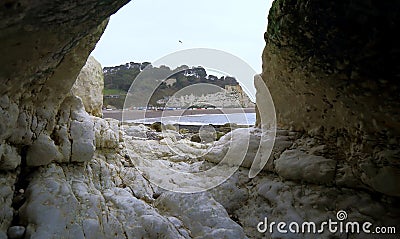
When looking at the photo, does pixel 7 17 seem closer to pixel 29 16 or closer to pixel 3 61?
pixel 29 16

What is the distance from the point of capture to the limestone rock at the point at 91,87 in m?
3.99

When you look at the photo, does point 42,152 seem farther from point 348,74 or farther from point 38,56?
point 348,74

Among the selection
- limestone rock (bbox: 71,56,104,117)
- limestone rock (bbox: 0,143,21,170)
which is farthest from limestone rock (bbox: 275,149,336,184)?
limestone rock (bbox: 71,56,104,117)

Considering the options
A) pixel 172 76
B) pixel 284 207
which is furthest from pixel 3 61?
pixel 172 76

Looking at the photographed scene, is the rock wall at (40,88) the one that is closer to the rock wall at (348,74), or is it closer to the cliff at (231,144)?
A: the cliff at (231,144)

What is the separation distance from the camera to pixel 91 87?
4.18 m

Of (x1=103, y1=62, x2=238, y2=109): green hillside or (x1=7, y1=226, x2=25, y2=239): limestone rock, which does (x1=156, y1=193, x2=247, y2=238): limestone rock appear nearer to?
(x1=7, y1=226, x2=25, y2=239): limestone rock

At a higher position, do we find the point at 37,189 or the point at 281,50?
the point at 281,50

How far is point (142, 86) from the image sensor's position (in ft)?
14.6

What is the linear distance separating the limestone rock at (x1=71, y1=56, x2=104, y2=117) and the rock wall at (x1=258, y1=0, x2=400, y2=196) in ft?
7.78

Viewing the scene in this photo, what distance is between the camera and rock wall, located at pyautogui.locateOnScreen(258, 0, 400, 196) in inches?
78.5

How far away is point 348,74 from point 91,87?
10.5ft

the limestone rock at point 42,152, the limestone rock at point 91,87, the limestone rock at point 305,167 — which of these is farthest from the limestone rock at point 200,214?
the limestone rock at point 91,87

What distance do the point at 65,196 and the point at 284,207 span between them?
1944mm
